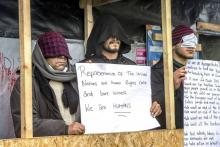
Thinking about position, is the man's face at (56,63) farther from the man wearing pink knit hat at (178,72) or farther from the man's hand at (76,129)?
the man wearing pink knit hat at (178,72)

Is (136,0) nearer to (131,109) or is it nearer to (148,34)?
(148,34)

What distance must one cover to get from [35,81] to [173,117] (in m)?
1.27

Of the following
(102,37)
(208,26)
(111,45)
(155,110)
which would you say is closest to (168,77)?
(155,110)

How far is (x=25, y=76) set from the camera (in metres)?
3.53

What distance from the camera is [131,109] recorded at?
4211 millimetres

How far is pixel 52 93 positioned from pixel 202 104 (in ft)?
4.64

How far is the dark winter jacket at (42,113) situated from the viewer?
3.90 meters

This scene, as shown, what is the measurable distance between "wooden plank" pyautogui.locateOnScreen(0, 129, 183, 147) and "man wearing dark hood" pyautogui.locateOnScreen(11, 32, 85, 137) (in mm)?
122

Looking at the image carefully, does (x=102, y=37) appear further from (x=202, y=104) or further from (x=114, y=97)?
(x=202, y=104)

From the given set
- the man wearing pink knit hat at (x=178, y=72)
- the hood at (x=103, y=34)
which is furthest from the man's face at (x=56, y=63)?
the man wearing pink knit hat at (x=178, y=72)

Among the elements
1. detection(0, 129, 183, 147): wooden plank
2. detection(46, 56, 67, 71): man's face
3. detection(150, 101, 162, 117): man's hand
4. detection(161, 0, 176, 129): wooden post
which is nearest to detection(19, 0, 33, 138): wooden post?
detection(0, 129, 183, 147): wooden plank

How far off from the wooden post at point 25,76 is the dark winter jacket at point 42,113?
1.21 ft

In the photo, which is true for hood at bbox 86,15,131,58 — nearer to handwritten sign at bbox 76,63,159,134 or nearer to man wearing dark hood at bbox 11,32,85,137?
man wearing dark hood at bbox 11,32,85,137

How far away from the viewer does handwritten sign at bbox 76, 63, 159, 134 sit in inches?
156
